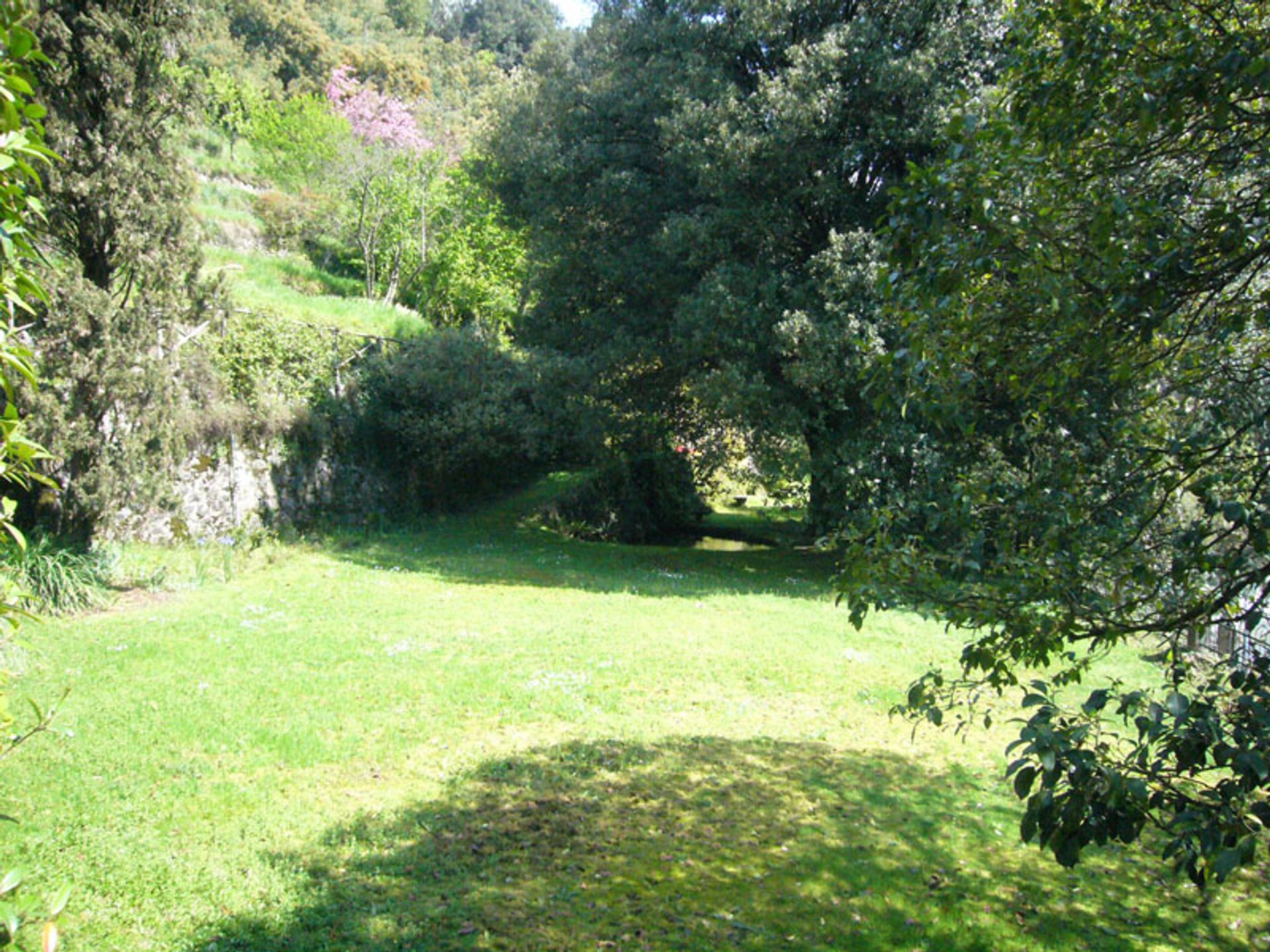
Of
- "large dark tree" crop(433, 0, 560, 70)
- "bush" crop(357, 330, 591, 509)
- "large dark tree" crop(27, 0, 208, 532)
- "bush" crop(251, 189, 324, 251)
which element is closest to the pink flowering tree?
"bush" crop(251, 189, 324, 251)

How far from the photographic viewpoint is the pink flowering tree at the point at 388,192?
29281 mm

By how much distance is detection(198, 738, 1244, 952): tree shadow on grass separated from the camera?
445 cm

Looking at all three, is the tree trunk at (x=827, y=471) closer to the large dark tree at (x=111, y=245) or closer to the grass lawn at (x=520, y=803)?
the grass lawn at (x=520, y=803)

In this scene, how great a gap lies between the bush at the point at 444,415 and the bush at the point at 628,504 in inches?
74.4

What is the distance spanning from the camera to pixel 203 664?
8.36 m

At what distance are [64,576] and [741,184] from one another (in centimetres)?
1176

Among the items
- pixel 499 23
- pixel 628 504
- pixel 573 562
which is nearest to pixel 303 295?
pixel 628 504

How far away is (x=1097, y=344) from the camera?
3.64 meters

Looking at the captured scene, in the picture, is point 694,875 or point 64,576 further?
point 64,576

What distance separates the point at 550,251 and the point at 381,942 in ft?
51.5

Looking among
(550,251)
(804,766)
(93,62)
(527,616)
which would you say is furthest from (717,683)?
(550,251)

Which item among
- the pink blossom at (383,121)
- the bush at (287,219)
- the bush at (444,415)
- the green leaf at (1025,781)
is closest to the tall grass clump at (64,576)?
the bush at (444,415)

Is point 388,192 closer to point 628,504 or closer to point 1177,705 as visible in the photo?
point 628,504

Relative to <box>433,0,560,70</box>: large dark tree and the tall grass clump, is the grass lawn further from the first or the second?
<box>433,0,560,70</box>: large dark tree
